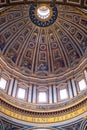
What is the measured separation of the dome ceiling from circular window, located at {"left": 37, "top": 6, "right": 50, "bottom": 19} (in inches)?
39.0

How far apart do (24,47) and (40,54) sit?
1.78 m

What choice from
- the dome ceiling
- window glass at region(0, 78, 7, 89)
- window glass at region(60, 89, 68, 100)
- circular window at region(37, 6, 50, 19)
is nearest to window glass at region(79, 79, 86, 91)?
window glass at region(60, 89, 68, 100)

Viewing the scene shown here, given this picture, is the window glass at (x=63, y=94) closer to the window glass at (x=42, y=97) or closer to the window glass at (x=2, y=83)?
the window glass at (x=42, y=97)

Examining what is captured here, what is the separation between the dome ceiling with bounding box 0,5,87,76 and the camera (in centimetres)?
2475

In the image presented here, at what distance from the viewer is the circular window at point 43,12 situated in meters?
27.1

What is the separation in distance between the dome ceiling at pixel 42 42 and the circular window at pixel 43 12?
0.99 metres

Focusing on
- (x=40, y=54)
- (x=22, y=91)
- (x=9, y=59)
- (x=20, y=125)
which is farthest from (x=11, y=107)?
(x=40, y=54)

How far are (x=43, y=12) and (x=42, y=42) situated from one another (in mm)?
3332

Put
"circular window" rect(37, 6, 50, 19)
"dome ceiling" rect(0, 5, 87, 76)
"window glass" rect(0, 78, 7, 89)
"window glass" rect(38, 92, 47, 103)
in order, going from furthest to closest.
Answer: "circular window" rect(37, 6, 50, 19) < "dome ceiling" rect(0, 5, 87, 76) < "window glass" rect(38, 92, 47, 103) < "window glass" rect(0, 78, 7, 89)

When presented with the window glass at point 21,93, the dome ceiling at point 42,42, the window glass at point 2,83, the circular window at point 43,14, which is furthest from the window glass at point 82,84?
the circular window at point 43,14

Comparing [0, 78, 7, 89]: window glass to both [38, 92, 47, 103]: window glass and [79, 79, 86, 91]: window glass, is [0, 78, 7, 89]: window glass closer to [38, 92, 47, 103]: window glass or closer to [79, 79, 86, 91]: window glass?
[38, 92, 47, 103]: window glass

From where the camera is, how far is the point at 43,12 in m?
27.5

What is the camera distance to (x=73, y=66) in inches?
937

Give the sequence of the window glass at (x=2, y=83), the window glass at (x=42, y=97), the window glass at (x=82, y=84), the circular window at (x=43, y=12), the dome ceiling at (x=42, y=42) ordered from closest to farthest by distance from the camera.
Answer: the window glass at (x=82, y=84) < the window glass at (x=2, y=83) < the window glass at (x=42, y=97) < the dome ceiling at (x=42, y=42) < the circular window at (x=43, y=12)
